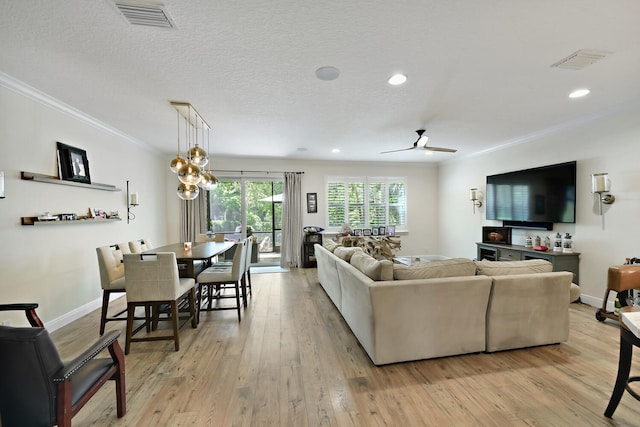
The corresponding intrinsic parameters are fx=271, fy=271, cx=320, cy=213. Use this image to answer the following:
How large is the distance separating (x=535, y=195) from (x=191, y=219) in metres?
6.75

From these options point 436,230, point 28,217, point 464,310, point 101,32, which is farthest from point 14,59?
point 436,230

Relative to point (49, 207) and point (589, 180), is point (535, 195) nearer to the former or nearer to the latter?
point (589, 180)

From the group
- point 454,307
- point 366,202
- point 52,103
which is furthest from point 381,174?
point 52,103

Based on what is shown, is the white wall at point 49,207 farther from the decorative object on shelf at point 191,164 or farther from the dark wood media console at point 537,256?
the dark wood media console at point 537,256

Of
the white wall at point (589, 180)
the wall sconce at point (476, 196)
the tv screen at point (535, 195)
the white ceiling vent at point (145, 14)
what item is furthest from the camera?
the wall sconce at point (476, 196)

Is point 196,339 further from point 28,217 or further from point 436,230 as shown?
point 436,230

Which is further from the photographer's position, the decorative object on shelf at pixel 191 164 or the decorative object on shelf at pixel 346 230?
the decorative object on shelf at pixel 346 230

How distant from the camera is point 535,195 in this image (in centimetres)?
457

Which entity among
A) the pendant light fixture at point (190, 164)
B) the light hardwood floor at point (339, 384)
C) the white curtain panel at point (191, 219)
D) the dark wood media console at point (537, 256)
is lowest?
the light hardwood floor at point (339, 384)

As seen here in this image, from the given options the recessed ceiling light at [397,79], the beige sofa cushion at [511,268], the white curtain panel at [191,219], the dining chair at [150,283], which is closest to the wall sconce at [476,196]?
the beige sofa cushion at [511,268]

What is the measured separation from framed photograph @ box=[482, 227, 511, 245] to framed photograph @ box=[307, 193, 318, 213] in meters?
3.71

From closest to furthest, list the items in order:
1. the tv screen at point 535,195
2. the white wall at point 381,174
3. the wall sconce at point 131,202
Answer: the tv screen at point 535,195, the wall sconce at point 131,202, the white wall at point 381,174

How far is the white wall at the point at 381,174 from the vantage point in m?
6.42

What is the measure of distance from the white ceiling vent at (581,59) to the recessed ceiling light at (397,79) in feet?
4.23
